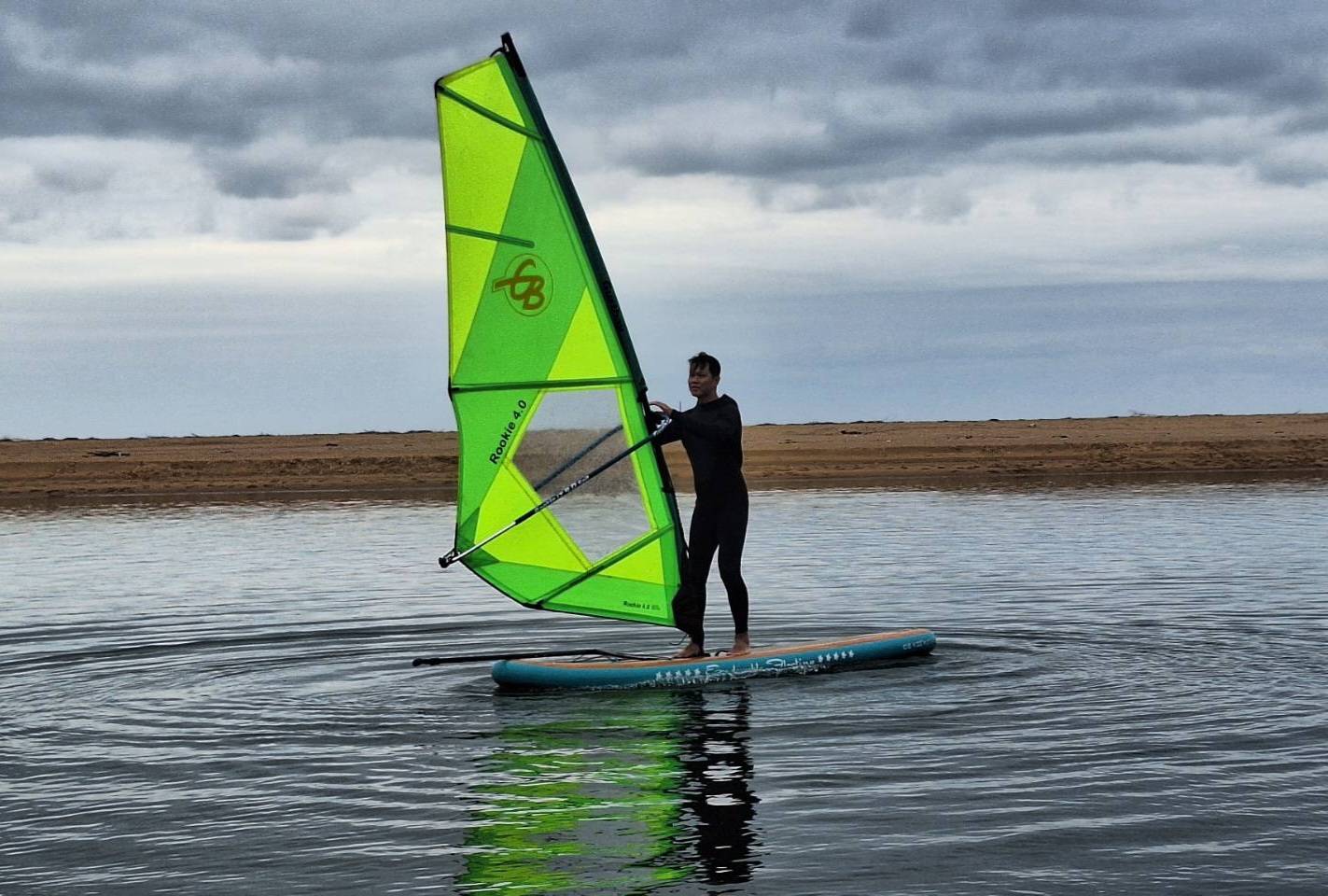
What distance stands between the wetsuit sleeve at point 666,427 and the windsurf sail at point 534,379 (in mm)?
63

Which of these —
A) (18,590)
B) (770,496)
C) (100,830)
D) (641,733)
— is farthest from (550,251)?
(770,496)

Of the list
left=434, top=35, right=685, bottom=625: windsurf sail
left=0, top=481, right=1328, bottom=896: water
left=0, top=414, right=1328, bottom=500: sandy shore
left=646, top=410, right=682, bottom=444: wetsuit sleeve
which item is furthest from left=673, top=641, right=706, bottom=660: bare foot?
left=0, top=414, right=1328, bottom=500: sandy shore

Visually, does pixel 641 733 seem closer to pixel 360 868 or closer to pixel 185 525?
pixel 360 868

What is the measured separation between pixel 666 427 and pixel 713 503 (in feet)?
2.41

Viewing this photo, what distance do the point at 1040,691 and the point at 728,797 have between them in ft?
11.8

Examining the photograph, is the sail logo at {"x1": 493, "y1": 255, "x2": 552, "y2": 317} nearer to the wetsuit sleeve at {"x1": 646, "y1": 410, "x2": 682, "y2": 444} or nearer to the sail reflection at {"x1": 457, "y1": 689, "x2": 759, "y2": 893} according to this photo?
the wetsuit sleeve at {"x1": 646, "y1": 410, "x2": 682, "y2": 444}

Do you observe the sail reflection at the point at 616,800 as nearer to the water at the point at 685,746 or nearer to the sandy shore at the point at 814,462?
the water at the point at 685,746

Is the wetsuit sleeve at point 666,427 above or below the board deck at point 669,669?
above

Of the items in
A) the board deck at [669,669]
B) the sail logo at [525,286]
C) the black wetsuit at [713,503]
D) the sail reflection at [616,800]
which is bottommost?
the sail reflection at [616,800]

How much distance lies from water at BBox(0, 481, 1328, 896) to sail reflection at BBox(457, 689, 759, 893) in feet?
0.08

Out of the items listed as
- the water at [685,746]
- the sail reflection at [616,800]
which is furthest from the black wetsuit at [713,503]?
the sail reflection at [616,800]

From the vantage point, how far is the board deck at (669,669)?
38.6 feet

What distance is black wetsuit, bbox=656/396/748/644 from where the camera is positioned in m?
11.5

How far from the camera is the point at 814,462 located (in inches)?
1690
